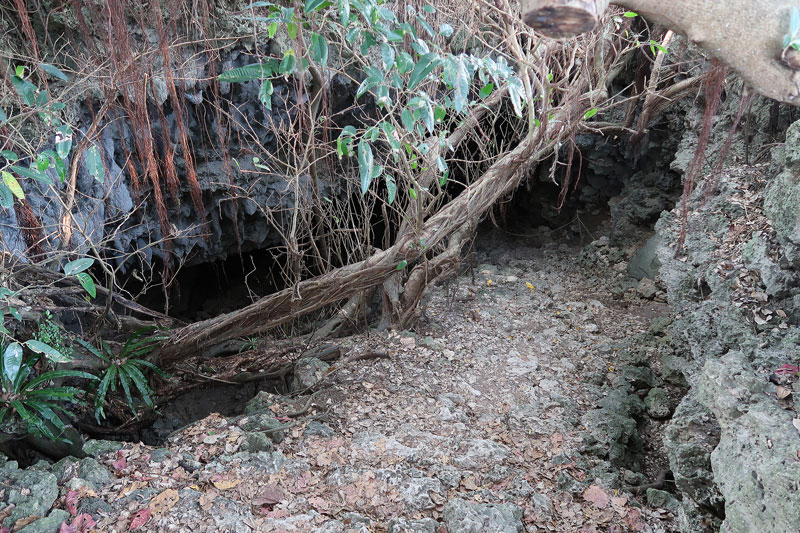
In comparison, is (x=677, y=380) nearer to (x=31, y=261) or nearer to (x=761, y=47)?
(x=761, y=47)

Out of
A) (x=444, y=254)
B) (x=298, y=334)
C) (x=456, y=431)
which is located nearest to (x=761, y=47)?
(x=456, y=431)

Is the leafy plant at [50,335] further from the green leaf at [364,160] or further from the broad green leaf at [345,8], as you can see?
the broad green leaf at [345,8]

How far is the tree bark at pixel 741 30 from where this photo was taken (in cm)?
87

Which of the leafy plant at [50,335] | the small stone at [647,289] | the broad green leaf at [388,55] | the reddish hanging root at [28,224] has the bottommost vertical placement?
the small stone at [647,289]

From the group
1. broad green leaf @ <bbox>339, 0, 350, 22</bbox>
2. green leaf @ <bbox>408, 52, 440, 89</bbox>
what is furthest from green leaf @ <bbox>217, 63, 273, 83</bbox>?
green leaf @ <bbox>408, 52, 440, 89</bbox>

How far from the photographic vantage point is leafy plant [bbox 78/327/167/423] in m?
3.10

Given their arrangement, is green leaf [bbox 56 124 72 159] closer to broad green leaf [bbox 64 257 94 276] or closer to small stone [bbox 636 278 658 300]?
broad green leaf [bbox 64 257 94 276]

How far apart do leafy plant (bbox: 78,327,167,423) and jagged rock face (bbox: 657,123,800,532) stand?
2.88 m

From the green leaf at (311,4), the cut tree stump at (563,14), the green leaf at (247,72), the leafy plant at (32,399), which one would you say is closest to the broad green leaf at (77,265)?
the green leaf at (247,72)

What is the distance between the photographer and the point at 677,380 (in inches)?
118

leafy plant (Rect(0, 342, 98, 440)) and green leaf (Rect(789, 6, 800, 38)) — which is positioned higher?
green leaf (Rect(789, 6, 800, 38))

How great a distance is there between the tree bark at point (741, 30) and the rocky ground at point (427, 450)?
1.59m

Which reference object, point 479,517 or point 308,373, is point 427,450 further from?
point 308,373

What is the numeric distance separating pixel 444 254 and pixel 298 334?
1.41 meters
